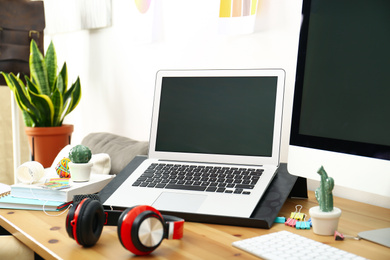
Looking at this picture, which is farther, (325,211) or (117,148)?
(117,148)

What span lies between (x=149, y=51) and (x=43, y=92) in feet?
2.19

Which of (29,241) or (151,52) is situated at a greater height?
(151,52)

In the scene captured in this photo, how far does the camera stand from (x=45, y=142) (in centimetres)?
221

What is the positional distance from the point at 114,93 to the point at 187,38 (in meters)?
0.61

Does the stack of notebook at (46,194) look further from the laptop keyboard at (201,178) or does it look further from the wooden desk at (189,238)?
the laptop keyboard at (201,178)

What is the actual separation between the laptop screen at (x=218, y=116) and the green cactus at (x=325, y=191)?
0.93ft

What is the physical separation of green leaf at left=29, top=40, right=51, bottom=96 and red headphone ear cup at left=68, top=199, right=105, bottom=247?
1565 millimetres

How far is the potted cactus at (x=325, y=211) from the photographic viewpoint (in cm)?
88

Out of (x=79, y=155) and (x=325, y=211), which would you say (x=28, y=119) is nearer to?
(x=79, y=155)

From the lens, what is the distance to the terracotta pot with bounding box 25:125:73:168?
219cm

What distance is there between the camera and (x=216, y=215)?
38.2 inches

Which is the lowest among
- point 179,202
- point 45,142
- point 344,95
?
point 45,142

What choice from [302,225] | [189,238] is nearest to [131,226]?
[189,238]

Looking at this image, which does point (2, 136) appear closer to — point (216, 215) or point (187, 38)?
point (187, 38)
